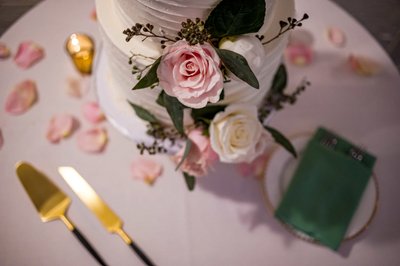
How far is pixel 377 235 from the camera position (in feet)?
4.35

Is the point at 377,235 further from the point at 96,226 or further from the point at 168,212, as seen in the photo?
the point at 96,226

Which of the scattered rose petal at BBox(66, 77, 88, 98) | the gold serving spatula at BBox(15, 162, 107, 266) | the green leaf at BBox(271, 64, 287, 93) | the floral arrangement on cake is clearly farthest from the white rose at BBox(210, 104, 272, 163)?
the scattered rose petal at BBox(66, 77, 88, 98)

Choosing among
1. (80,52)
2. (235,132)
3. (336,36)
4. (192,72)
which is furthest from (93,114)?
(336,36)

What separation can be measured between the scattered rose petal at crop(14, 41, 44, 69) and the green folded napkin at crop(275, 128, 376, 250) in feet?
3.56

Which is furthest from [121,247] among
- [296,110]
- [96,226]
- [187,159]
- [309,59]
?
[309,59]

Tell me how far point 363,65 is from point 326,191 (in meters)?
0.58

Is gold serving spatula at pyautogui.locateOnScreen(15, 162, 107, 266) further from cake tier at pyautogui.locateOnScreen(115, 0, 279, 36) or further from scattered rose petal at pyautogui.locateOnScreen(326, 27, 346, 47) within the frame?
scattered rose petal at pyautogui.locateOnScreen(326, 27, 346, 47)

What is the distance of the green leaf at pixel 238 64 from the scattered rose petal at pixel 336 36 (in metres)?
0.97

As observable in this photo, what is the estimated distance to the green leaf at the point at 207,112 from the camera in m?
1.04

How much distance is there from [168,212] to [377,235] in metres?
0.71

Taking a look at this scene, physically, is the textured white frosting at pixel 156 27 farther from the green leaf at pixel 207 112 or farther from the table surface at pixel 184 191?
the table surface at pixel 184 191

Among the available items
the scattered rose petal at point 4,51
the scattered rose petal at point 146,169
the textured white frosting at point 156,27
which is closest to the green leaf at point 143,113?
the textured white frosting at point 156,27

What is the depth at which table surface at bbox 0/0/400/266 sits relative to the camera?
4.21 feet

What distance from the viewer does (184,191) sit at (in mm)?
1365
